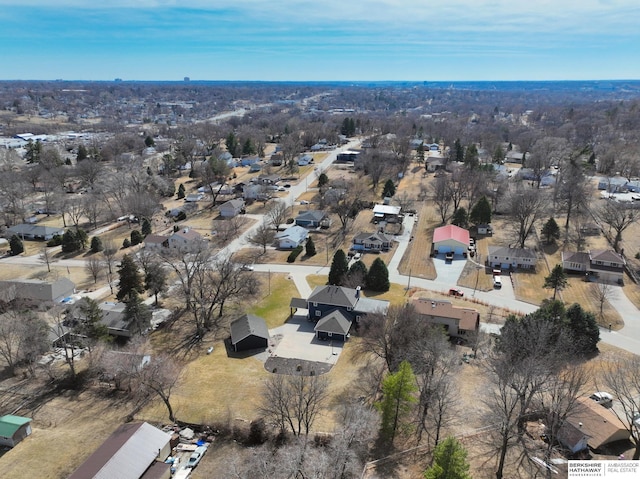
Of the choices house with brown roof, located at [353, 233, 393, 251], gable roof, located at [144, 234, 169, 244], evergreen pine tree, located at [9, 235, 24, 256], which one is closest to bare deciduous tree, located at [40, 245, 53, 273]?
evergreen pine tree, located at [9, 235, 24, 256]

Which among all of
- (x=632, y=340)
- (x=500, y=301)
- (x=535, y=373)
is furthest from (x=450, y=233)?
(x=535, y=373)

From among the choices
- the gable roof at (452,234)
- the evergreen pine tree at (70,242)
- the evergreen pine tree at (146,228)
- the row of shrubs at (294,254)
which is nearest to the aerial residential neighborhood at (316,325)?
the row of shrubs at (294,254)

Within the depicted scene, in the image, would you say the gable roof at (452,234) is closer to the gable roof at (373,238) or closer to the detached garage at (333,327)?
the gable roof at (373,238)

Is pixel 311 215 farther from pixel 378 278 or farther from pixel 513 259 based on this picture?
pixel 513 259

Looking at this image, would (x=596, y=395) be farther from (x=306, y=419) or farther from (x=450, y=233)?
(x=450, y=233)

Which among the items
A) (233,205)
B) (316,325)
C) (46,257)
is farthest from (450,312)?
(46,257)

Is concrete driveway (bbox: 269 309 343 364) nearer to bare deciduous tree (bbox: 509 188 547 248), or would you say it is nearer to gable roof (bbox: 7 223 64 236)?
bare deciduous tree (bbox: 509 188 547 248)
